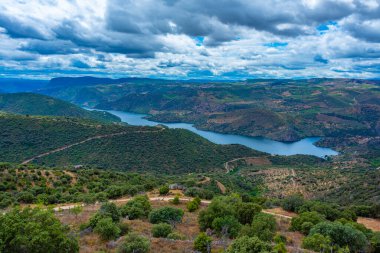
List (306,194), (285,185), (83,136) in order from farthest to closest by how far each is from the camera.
Result: 1. (83,136)
2. (285,185)
3. (306,194)

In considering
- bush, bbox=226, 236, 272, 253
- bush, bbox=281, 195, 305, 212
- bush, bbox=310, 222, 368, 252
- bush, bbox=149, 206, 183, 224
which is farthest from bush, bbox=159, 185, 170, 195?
bush, bbox=226, 236, 272, 253

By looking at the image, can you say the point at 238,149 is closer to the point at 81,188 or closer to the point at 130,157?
the point at 130,157

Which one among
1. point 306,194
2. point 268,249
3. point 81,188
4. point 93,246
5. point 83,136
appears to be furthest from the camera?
point 83,136

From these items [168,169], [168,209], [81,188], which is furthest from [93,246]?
[168,169]

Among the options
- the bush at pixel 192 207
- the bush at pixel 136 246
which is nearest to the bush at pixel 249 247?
the bush at pixel 136 246

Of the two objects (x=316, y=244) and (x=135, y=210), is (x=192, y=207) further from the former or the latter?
(x=316, y=244)

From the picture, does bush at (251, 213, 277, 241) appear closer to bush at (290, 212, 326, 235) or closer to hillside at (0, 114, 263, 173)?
bush at (290, 212, 326, 235)
